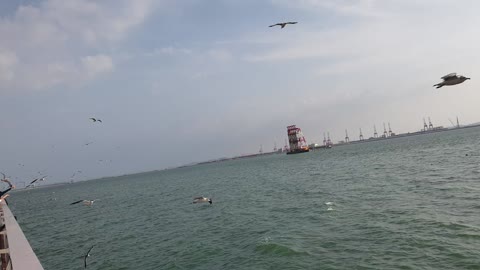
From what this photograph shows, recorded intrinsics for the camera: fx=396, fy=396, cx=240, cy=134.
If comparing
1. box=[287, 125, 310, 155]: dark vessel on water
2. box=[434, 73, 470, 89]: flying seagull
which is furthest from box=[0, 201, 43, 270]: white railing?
box=[287, 125, 310, 155]: dark vessel on water

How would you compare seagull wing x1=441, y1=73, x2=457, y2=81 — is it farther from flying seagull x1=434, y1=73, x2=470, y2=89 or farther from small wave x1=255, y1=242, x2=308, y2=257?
small wave x1=255, y1=242, x2=308, y2=257

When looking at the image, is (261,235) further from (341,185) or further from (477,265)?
(341,185)

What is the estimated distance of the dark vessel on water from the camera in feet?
504

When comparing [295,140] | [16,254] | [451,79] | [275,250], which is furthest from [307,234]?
[295,140]

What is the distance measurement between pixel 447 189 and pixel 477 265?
15608 millimetres

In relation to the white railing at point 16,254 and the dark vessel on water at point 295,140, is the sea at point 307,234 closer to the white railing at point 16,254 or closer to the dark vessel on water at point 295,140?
the white railing at point 16,254

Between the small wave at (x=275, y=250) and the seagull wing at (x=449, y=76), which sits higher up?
the seagull wing at (x=449, y=76)

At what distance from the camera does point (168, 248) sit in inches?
781

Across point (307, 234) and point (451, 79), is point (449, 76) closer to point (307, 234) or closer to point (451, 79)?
point (451, 79)

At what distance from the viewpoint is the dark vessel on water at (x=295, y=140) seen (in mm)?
153625

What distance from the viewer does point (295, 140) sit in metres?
160

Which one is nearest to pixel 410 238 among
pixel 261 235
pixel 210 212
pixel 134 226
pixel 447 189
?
pixel 261 235

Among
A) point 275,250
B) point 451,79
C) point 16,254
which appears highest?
point 451,79

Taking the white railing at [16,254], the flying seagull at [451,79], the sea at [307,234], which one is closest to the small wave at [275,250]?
the sea at [307,234]
